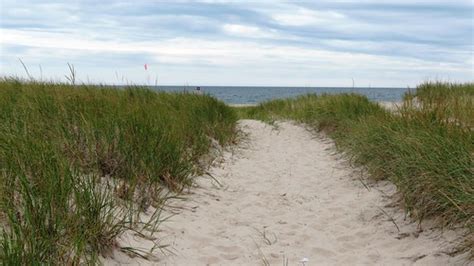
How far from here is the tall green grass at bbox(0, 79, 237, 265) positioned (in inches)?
117

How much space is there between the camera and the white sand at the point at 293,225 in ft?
12.4

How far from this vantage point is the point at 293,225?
4.75 metres

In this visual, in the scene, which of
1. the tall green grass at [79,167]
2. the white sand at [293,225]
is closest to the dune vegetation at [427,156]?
the white sand at [293,225]

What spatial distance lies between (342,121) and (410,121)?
404cm

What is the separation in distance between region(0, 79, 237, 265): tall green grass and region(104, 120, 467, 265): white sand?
324 millimetres

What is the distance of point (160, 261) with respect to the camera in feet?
11.9

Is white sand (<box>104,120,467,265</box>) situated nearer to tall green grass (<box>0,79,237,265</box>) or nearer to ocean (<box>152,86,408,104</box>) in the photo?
tall green grass (<box>0,79,237,265</box>)

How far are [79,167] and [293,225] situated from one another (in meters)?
2.10

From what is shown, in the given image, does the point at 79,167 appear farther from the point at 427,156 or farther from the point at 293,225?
the point at 427,156

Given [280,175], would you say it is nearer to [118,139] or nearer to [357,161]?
[357,161]

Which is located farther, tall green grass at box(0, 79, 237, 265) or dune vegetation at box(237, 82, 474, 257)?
dune vegetation at box(237, 82, 474, 257)

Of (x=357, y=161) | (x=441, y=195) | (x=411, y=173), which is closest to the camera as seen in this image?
(x=441, y=195)

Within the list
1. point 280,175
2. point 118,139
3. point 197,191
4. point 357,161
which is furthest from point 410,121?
point 118,139

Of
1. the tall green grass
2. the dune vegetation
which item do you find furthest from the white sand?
the tall green grass
